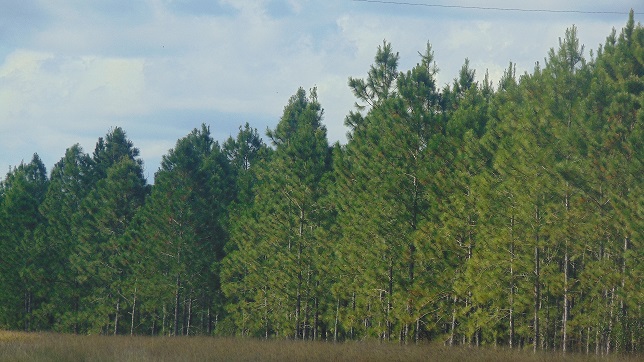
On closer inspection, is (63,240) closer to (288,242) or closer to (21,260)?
(21,260)

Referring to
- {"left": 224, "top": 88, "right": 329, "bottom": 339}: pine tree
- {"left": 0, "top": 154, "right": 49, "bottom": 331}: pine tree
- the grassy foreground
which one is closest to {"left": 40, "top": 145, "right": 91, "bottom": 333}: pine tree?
{"left": 0, "top": 154, "right": 49, "bottom": 331}: pine tree

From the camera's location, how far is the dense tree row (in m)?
25.4

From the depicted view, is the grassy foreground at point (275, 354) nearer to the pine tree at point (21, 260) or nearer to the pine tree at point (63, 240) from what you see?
the pine tree at point (63, 240)

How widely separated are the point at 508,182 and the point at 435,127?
5.92 metres

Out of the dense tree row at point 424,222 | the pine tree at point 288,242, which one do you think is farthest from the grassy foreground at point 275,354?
the pine tree at point 288,242

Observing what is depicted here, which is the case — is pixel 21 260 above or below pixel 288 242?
below

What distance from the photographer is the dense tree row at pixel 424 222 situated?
25.4 metres

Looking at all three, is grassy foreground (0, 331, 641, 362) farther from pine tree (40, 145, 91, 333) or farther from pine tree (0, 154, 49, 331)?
pine tree (0, 154, 49, 331)

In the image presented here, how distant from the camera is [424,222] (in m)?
29.3

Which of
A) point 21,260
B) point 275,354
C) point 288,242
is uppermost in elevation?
point 288,242

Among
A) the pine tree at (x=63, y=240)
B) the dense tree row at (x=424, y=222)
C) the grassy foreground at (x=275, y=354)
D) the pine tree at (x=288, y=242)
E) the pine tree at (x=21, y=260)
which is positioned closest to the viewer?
the grassy foreground at (x=275, y=354)

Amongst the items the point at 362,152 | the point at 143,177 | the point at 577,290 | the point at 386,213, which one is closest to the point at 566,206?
the point at 577,290

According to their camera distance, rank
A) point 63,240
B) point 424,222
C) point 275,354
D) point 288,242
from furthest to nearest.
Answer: point 63,240 → point 288,242 → point 424,222 → point 275,354

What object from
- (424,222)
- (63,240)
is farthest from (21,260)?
(424,222)
